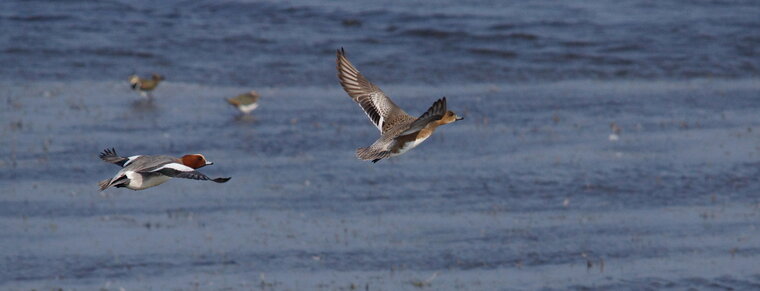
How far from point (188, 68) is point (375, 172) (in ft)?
19.3

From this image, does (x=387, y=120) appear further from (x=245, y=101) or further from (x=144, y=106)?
(x=144, y=106)

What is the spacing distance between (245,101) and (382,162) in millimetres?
2610

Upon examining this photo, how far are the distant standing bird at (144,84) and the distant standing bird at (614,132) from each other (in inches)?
215

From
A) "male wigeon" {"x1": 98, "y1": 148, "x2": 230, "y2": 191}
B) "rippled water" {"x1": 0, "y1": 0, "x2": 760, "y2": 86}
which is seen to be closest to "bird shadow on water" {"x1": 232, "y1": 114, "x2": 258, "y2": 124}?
"rippled water" {"x1": 0, "y1": 0, "x2": 760, "y2": 86}

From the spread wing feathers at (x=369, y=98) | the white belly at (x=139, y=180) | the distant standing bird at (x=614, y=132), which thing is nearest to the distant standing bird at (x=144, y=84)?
the distant standing bird at (x=614, y=132)

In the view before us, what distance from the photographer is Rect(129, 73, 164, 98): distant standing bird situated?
1608 centimetres

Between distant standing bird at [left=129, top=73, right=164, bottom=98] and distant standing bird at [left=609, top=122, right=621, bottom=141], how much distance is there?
5.47 m

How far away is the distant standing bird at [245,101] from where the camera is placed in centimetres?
1504

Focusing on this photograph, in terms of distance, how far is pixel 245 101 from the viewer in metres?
15.1

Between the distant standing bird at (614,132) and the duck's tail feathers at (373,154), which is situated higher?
the duck's tail feathers at (373,154)

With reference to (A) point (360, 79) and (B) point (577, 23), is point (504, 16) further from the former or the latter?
(A) point (360, 79)

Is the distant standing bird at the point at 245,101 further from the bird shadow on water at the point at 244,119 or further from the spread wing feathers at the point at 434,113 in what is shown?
the spread wing feathers at the point at 434,113

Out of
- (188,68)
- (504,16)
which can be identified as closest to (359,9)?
(504,16)

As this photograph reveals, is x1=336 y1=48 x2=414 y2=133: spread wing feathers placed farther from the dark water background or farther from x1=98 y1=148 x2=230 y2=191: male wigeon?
the dark water background
